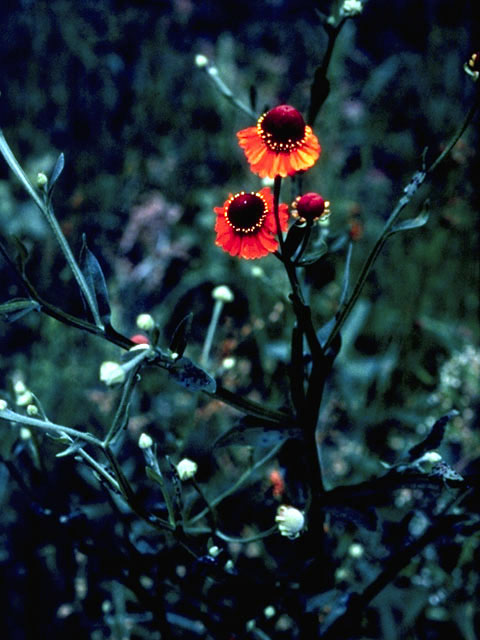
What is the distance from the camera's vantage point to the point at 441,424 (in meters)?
0.95

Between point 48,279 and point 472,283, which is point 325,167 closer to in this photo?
point 472,283

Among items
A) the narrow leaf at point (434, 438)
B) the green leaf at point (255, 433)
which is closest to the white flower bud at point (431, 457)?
the narrow leaf at point (434, 438)

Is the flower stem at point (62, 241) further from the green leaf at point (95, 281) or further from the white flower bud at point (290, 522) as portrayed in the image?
the white flower bud at point (290, 522)

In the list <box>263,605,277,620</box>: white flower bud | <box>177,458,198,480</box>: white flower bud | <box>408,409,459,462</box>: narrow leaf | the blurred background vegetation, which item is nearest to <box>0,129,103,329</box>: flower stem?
<box>177,458,198,480</box>: white flower bud

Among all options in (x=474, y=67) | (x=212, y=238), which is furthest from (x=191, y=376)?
(x=212, y=238)

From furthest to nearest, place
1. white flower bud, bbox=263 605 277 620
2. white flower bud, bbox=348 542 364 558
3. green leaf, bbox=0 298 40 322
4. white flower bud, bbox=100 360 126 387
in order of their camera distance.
Result: white flower bud, bbox=348 542 364 558 < white flower bud, bbox=263 605 277 620 < green leaf, bbox=0 298 40 322 < white flower bud, bbox=100 360 126 387

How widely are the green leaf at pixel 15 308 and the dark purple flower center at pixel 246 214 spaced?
283 millimetres

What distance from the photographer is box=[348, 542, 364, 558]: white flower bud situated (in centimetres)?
138

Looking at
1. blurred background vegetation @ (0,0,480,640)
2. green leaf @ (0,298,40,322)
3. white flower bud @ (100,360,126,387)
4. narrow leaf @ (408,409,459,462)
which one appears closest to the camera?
white flower bud @ (100,360,126,387)

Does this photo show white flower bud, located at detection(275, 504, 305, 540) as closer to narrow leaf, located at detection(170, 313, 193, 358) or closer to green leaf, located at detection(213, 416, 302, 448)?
green leaf, located at detection(213, 416, 302, 448)

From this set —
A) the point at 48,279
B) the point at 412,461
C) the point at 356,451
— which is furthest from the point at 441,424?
the point at 48,279

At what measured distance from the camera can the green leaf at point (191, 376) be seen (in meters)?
0.83

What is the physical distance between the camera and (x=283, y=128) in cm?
84

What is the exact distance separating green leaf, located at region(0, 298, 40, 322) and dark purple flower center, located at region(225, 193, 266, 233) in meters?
0.28
